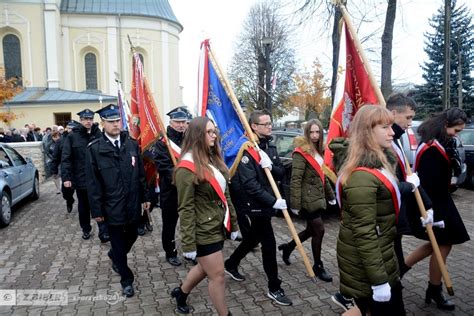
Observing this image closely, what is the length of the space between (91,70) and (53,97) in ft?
24.3

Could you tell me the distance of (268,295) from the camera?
4395mm

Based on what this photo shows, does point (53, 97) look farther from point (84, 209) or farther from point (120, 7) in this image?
point (84, 209)

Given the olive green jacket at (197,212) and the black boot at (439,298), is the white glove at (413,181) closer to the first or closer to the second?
the black boot at (439,298)

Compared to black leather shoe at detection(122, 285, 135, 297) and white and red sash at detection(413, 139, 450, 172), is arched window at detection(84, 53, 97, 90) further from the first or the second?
white and red sash at detection(413, 139, 450, 172)

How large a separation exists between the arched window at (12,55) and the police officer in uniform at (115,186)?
33.5 metres

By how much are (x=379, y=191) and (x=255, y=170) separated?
1849 millimetres

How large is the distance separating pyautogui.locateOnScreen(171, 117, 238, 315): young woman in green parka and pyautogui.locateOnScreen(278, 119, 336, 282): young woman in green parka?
145cm

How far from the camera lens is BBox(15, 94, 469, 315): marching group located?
102 inches

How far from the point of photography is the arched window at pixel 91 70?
3668 cm

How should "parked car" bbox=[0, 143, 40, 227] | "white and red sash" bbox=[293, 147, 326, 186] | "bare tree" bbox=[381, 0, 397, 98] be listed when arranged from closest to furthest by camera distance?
1. "white and red sash" bbox=[293, 147, 326, 186]
2. "parked car" bbox=[0, 143, 40, 227]
3. "bare tree" bbox=[381, 0, 397, 98]

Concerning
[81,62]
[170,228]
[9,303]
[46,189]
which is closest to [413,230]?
[170,228]

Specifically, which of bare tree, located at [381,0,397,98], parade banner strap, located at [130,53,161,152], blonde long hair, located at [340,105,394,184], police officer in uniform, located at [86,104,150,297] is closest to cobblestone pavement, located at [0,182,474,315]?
police officer in uniform, located at [86,104,150,297]

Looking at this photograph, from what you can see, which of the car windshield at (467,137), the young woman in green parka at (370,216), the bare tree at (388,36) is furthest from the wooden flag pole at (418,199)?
the car windshield at (467,137)

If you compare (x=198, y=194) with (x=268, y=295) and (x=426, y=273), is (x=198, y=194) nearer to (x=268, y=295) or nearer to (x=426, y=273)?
(x=268, y=295)
